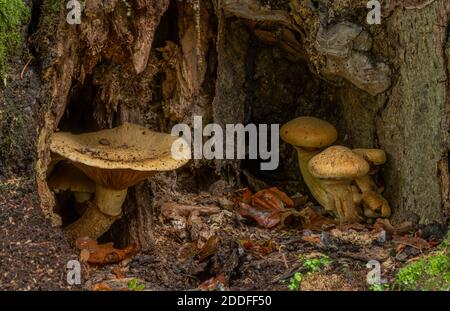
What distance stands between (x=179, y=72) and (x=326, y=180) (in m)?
1.60

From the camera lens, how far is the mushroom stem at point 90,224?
5.13 m

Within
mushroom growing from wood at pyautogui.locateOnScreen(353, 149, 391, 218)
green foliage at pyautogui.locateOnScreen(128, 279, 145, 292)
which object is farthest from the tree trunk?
green foliage at pyautogui.locateOnScreen(128, 279, 145, 292)

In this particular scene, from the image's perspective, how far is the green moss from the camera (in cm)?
452

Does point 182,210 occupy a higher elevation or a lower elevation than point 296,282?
higher

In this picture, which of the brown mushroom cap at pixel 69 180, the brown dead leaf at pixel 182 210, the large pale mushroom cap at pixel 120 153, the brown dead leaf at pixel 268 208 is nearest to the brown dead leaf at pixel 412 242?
the brown dead leaf at pixel 268 208

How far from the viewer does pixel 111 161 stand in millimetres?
4500

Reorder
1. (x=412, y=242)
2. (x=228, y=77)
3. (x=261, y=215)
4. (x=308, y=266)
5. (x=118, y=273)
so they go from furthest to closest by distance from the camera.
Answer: (x=228, y=77)
(x=261, y=215)
(x=412, y=242)
(x=118, y=273)
(x=308, y=266)

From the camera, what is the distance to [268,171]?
22.9 ft

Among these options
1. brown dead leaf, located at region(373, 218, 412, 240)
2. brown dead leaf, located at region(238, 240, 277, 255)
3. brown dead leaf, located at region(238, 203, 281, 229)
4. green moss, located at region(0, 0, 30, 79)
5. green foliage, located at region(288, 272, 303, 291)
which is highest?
green moss, located at region(0, 0, 30, 79)

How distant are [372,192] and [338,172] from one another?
50 cm

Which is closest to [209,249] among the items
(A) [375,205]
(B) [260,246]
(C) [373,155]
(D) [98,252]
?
Answer: (B) [260,246]

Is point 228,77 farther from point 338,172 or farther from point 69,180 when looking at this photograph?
point 69,180

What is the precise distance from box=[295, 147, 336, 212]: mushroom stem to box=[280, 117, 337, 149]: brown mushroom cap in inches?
8.5

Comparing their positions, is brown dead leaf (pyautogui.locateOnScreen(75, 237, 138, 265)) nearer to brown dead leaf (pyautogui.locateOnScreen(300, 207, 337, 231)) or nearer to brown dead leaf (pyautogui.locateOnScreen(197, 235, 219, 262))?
brown dead leaf (pyautogui.locateOnScreen(197, 235, 219, 262))
